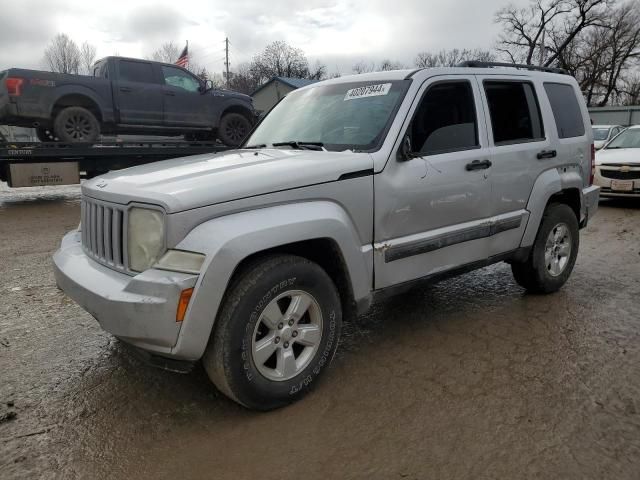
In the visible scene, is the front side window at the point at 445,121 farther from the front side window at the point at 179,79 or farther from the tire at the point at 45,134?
the tire at the point at 45,134

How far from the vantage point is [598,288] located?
4.80 meters

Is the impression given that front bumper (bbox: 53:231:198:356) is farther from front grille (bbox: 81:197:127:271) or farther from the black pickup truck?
the black pickup truck

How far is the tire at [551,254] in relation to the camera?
14.4ft

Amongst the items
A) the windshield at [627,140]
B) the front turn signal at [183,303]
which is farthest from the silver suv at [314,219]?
the windshield at [627,140]

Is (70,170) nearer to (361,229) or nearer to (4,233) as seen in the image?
(4,233)

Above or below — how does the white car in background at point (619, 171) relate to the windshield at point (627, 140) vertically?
below

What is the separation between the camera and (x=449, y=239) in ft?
11.5

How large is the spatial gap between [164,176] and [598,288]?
13.7ft

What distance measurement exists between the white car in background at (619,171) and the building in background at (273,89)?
25824 mm

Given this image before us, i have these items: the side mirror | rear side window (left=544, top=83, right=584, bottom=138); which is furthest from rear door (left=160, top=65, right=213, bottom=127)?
the side mirror

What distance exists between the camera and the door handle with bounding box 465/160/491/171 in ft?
11.7

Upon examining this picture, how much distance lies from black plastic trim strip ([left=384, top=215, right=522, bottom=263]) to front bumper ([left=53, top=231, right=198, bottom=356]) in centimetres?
139

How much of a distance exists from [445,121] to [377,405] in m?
2.05

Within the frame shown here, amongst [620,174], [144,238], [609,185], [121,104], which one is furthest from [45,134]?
[620,174]
